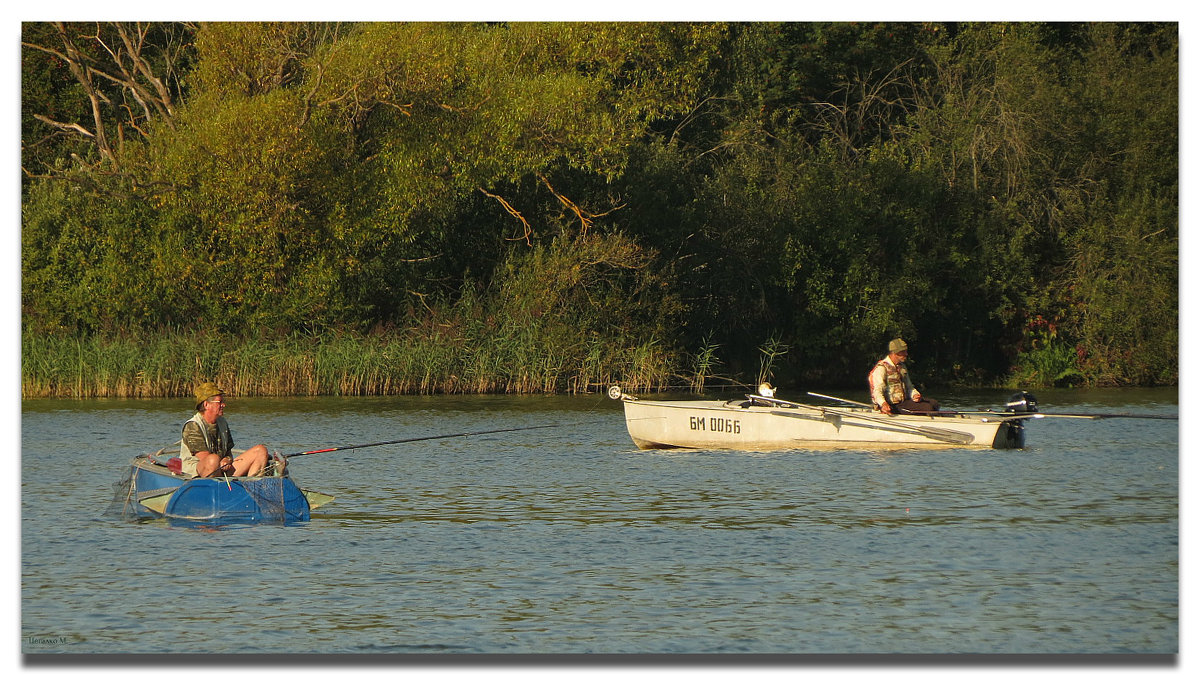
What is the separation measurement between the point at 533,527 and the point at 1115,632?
18.7 ft

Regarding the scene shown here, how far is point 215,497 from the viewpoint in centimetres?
1338

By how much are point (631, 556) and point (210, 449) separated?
3878 millimetres

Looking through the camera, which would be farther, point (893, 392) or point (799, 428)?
point (799, 428)

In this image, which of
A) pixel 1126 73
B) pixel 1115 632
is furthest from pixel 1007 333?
pixel 1115 632

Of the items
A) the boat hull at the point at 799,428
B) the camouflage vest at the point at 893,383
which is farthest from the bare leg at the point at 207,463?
the camouflage vest at the point at 893,383

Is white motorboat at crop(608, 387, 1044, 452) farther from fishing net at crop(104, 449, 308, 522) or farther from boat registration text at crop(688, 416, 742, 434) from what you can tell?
fishing net at crop(104, 449, 308, 522)

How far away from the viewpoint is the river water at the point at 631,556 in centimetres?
952

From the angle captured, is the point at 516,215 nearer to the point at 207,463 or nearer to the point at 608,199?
the point at 608,199

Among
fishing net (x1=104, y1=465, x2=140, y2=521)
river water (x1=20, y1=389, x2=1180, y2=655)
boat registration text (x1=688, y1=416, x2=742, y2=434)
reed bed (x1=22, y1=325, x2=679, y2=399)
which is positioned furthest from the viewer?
reed bed (x1=22, y1=325, x2=679, y2=399)

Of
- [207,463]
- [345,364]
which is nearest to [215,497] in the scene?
[207,463]

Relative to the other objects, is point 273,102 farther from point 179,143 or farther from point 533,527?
point 533,527

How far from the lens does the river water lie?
9.52m

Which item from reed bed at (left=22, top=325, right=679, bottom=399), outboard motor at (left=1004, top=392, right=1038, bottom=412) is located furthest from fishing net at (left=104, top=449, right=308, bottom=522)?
reed bed at (left=22, top=325, right=679, bottom=399)

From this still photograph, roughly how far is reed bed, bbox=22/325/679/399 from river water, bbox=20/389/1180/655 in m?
8.33
